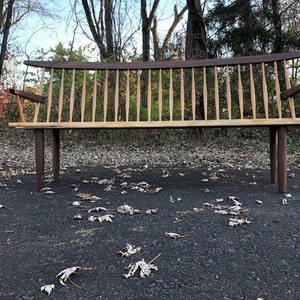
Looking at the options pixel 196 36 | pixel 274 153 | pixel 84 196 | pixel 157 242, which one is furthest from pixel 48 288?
pixel 196 36

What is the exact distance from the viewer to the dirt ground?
1271 mm

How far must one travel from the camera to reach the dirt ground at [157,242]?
1.27 metres

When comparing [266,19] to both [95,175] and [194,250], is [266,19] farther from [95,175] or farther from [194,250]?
[194,250]

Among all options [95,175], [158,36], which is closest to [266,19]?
[158,36]

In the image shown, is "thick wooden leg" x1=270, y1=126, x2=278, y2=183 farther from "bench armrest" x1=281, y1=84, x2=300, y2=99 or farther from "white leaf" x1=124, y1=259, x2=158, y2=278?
"white leaf" x1=124, y1=259, x2=158, y2=278

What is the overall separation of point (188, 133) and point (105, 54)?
281 cm

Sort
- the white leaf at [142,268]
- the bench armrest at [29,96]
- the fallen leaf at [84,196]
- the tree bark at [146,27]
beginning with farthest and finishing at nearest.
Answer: the tree bark at [146,27], the bench armrest at [29,96], the fallen leaf at [84,196], the white leaf at [142,268]

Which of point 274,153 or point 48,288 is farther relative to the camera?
point 274,153

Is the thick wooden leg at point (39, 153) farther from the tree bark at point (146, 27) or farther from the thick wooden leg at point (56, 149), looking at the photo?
the tree bark at point (146, 27)

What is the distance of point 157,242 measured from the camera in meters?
1.70

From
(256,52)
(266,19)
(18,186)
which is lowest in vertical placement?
(18,186)

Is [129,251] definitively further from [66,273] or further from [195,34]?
[195,34]

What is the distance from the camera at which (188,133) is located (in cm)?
707

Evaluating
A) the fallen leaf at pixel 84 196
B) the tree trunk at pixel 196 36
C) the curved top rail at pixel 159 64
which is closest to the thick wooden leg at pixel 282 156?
the curved top rail at pixel 159 64
